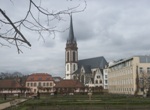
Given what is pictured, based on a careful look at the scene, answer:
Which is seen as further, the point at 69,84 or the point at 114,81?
the point at 114,81

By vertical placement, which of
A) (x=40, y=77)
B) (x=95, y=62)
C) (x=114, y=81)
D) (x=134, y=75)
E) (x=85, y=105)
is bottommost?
(x=85, y=105)

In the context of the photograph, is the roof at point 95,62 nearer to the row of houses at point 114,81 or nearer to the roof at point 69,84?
the row of houses at point 114,81

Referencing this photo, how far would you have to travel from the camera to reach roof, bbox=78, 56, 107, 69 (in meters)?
148

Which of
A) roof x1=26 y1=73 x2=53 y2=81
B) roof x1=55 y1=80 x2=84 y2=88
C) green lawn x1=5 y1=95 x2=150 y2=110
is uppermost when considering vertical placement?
roof x1=26 y1=73 x2=53 y2=81

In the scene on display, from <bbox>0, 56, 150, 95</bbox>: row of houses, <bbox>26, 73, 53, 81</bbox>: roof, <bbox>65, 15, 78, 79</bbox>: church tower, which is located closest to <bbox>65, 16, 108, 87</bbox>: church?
<bbox>65, 15, 78, 79</bbox>: church tower

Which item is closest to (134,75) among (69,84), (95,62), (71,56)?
(69,84)

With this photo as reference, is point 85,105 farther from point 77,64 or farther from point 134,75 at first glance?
point 77,64

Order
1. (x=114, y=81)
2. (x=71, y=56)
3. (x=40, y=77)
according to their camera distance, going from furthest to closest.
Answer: (x=71, y=56) → (x=40, y=77) → (x=114, y=81)

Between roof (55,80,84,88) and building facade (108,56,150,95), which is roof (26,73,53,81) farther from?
building facade (108,56,150,95)

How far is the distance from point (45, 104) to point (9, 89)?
60.1 metres

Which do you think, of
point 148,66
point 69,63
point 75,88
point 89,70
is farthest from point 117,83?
point 69,63

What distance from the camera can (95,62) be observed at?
154 metres

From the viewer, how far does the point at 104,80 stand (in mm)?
125875

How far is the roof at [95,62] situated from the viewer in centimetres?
14766
